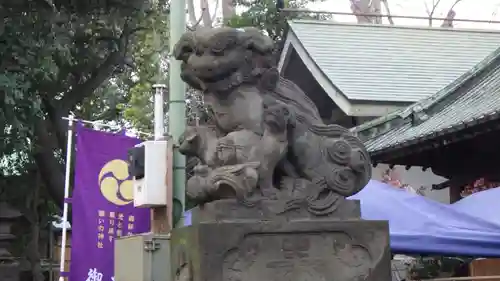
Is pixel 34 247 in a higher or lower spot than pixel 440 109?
lower

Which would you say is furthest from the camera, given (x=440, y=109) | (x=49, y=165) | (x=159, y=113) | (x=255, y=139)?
(x=49, y=165)

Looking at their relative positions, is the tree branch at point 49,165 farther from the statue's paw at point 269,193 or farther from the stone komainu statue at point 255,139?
the statue's paw at point 269,193

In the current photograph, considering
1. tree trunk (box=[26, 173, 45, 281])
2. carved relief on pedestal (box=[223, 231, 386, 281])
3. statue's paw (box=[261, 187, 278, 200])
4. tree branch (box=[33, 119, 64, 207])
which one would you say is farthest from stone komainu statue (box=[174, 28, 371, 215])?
tree trunk (box=[26, 173, 45, 281])

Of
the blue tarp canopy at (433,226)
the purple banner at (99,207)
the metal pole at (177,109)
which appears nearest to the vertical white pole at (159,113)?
the metal pole at (177,109)

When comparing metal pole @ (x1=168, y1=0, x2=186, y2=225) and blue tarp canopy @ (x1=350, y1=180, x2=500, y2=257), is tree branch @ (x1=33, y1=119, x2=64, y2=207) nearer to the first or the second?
metal pole @ (x1=168, y1=0, x2=186, y2=225)

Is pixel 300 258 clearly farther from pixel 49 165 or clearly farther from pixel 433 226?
pixel 49 165

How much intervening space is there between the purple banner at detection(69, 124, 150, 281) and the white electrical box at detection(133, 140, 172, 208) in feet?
5.66

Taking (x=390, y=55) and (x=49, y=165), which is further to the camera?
(x=49, y=165)

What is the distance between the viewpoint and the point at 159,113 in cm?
668

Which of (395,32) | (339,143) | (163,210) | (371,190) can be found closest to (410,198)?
(371,190)

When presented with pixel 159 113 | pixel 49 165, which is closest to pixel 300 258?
pixel 159 113

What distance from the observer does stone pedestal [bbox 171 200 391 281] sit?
192 inches

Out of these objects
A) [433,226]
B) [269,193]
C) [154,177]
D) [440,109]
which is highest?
[440,109]

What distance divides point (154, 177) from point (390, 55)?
868 cm
